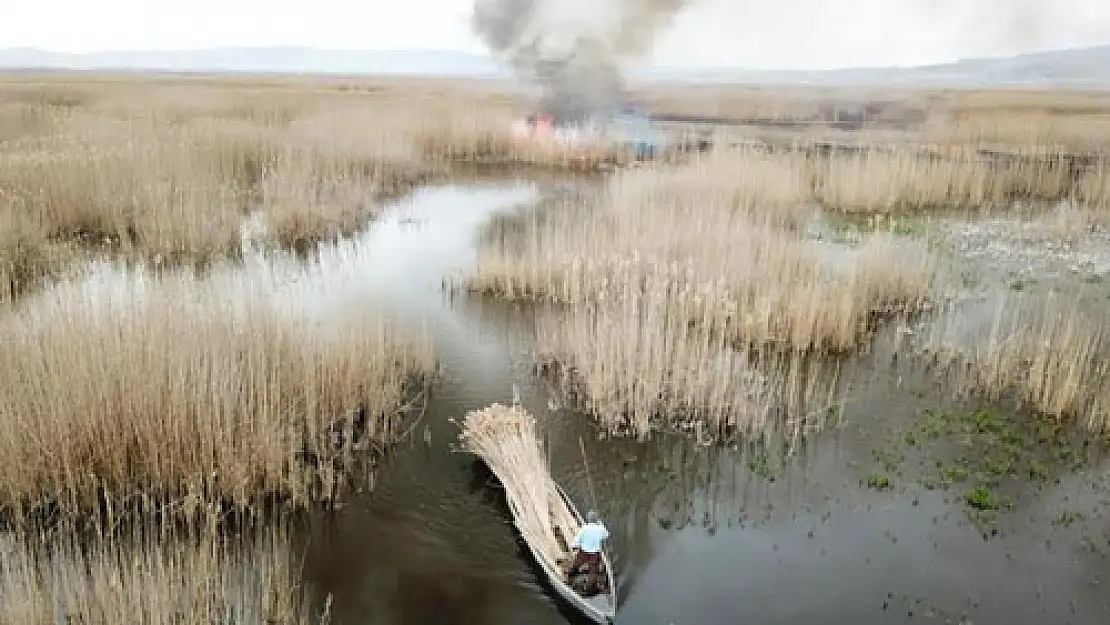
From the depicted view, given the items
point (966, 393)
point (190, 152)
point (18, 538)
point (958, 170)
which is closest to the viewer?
point (18, 538)

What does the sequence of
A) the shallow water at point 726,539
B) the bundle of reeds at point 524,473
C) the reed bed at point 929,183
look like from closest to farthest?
the shallow water at point 726,539 → the bundle of reeds at point 524,473 → the reed bed at point 929,183

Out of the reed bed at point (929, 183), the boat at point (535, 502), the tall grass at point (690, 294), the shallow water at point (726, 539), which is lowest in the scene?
the shallow water at point (726, 539)

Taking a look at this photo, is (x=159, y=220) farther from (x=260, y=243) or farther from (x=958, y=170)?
(x=958, y=170)

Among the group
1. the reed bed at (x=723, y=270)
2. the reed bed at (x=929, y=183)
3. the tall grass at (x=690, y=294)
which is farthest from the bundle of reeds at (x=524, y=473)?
the reed bed at (x=929, y=183)

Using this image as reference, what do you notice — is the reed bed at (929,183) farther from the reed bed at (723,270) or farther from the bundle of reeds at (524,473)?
the bundle of reeds at (524,473)

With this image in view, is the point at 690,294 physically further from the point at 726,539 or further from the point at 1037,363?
the point at 726,539

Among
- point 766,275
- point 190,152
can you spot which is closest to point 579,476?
point 766,275

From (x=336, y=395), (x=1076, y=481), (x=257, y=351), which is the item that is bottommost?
(x=1076, y=481)
